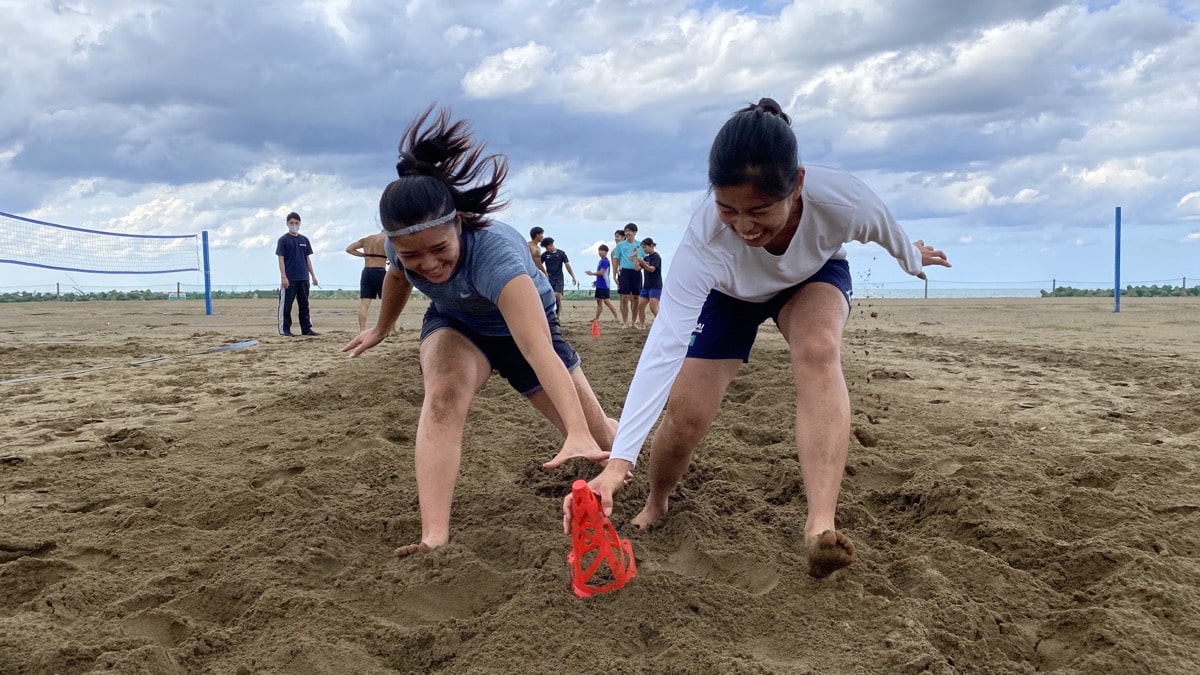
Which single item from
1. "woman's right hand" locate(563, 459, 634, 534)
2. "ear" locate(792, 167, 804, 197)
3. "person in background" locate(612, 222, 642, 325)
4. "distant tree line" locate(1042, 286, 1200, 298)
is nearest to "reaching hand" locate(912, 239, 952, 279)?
"ear" locate(792, 167, 804, 197)

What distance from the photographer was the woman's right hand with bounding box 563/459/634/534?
2438 millimetres

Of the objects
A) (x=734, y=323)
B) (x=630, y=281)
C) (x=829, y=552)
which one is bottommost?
(x=829, y=552)

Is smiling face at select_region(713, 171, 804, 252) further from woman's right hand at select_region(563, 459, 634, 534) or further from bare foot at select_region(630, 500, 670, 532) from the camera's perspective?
bare foot at select_region(630, 500, 670, 532)

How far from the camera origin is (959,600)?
254cm

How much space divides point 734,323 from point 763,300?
133 mm

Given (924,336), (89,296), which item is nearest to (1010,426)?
(924,336)

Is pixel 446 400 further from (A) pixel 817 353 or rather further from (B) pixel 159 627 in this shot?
(A) pixel 817 353

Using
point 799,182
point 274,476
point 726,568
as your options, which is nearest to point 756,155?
point 799,182

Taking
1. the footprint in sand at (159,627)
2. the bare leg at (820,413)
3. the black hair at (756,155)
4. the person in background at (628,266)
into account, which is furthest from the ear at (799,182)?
the person in background at (628,266)

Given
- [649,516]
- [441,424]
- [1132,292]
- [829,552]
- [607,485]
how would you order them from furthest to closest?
[1132,292]
[649,516]
[441,424]
[829,552]
[607,485]

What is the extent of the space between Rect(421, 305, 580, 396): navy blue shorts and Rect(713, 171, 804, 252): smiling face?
1018 millimetres

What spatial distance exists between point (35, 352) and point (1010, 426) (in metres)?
10.8

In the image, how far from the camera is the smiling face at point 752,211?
255cm

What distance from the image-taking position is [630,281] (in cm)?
1468
